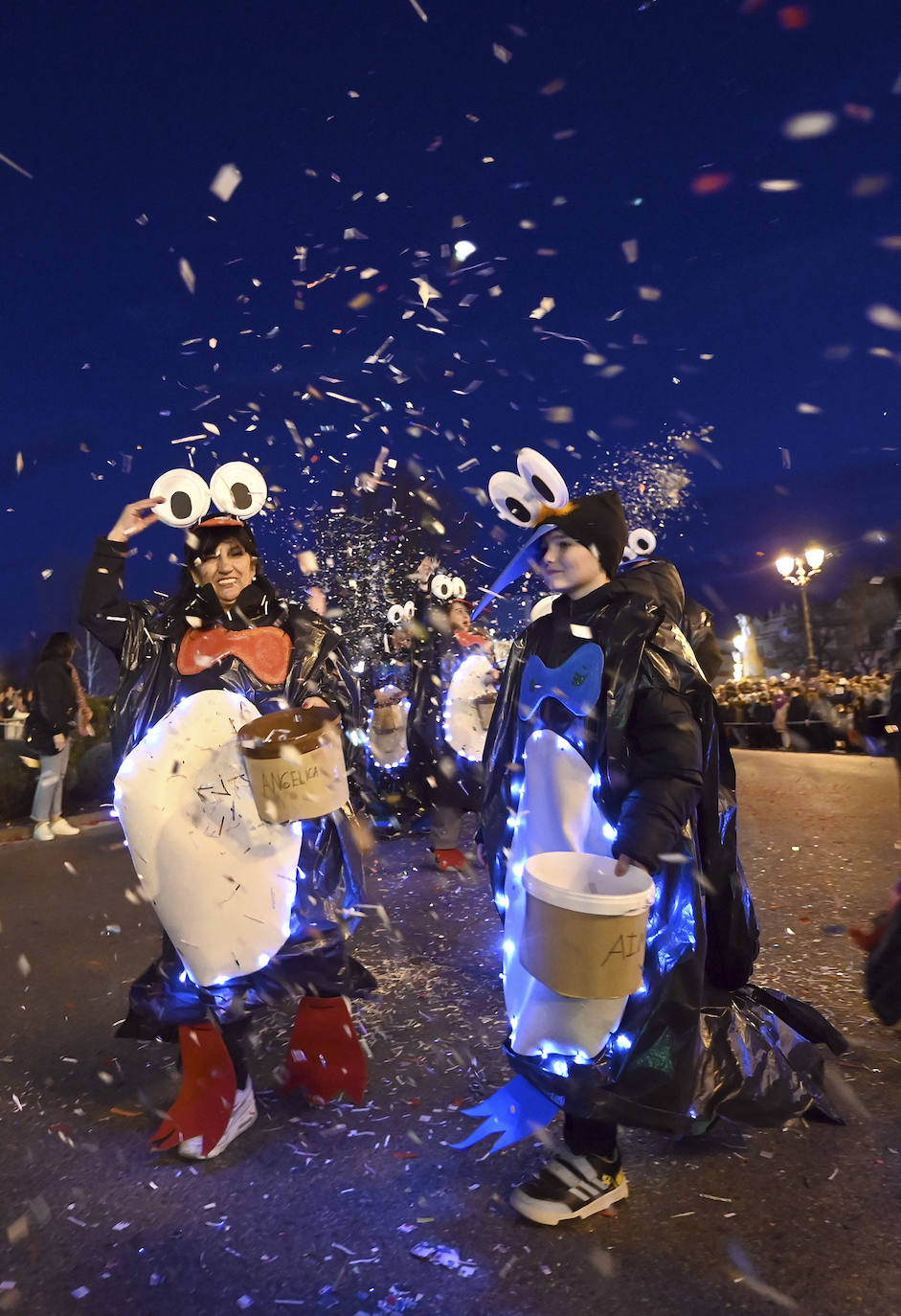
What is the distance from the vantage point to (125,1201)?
282 centimetres

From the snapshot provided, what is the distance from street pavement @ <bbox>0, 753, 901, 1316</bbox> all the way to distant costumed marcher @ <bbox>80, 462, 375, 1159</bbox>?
278 mm

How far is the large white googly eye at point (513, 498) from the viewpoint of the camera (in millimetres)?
3074

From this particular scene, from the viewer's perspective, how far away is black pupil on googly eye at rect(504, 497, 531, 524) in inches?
123

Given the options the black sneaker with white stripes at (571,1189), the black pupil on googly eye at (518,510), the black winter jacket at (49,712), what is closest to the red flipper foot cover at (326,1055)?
the black sneaker with white stripes at (571,1189)

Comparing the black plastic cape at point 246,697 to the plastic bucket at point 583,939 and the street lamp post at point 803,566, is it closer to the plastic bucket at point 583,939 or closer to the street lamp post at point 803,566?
the plastic bucket at point 583,939

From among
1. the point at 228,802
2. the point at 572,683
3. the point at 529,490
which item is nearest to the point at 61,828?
the point at 228,802

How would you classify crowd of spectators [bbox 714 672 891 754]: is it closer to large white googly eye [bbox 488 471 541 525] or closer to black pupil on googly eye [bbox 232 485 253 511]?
large white googly eye [bbox 488 471 541 525]

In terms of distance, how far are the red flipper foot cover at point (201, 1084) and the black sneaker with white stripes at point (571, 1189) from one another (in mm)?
1089

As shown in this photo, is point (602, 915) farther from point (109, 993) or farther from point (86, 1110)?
point (109, 993)

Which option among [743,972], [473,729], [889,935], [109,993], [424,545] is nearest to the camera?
[743,972]

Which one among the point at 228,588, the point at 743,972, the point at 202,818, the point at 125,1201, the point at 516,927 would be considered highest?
the point at 228,588

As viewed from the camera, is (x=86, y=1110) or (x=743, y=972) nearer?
(x=743, y=972)

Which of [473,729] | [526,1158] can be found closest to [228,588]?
[526,1158]

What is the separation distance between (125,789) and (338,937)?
960 millimetres
